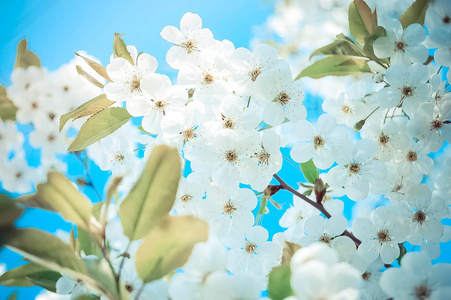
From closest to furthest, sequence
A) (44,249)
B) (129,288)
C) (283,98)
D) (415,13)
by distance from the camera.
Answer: (44,249) → (129,288) → (283,98) → (415,13)

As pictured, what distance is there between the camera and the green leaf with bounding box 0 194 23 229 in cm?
30

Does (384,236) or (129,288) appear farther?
(384,236)

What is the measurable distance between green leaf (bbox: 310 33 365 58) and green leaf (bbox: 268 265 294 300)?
441 mm

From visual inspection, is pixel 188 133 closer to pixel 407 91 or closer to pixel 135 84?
pixel 135 84

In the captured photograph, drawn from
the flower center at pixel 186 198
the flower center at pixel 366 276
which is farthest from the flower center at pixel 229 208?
the flower center at pixel 366 276

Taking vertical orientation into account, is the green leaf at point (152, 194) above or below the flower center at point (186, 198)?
below

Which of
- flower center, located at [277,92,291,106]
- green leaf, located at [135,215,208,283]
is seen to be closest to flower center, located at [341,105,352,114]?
flower center, located at [277,92,291,106]

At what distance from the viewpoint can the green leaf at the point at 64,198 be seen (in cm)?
30

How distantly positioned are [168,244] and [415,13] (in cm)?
66

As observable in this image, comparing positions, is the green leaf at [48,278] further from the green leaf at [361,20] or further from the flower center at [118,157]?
the green leaf at [361,20]

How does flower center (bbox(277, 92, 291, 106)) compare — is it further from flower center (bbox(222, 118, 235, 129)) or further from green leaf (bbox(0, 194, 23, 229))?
green leaf (bbox(0, 194, 23, 229))

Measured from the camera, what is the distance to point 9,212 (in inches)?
12.1

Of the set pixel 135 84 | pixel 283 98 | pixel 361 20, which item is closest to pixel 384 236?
pixel 283 98

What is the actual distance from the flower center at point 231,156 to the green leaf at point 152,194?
24 cm
